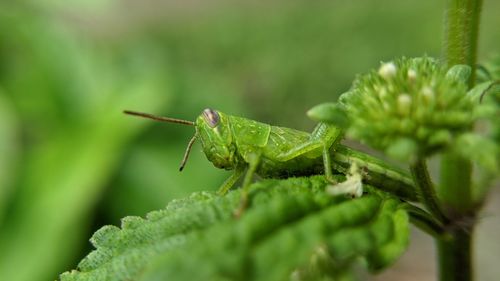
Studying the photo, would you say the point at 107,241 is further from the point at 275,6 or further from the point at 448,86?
the point at 275,6

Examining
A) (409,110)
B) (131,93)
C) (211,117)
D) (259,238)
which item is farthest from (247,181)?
(131,93)

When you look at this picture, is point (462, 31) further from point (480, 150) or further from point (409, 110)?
point (480, 150)

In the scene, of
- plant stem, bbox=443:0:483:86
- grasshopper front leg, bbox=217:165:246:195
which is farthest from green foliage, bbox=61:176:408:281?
plant stem, bbox=443:0:483:86

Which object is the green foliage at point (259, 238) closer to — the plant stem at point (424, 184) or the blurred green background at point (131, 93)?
the plant stem at point (424, 184)

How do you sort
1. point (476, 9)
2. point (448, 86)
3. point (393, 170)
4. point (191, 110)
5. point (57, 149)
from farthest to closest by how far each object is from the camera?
point (191, 110), point (57, 149), point (393, 170), point (476, 9), point (448, 86)

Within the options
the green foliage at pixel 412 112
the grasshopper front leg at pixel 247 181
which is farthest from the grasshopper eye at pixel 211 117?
the green foliage at pixel 412 112

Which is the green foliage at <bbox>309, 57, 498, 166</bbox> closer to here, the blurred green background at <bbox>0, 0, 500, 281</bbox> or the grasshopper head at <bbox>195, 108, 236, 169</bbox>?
the grasshopper head at <bbox>195, 108, 236, 169</bbox>

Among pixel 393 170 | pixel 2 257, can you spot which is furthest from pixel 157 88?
pixel 393 170
